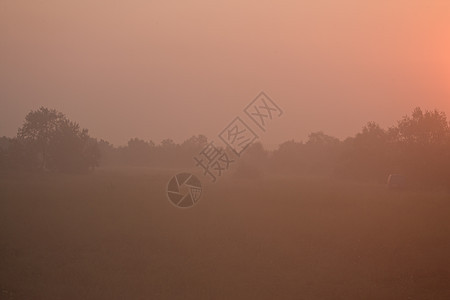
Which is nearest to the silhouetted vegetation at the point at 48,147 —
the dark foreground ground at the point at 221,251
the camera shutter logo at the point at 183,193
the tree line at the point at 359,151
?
the tree line at the point at 359,151

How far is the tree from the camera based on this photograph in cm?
5844

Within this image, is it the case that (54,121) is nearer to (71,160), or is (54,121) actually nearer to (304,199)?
(71,160)

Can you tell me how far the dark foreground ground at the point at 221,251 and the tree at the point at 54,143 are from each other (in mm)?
32430

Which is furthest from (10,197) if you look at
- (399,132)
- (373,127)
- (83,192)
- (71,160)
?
(373,127)

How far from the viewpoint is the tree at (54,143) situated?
5844cm

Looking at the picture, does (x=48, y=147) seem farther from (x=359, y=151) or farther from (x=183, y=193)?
(x=359, y=151)

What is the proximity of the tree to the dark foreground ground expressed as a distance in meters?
32.4

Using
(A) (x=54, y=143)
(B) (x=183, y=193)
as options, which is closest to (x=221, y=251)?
(B) (x=183, y=193)

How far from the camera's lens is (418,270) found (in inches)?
555

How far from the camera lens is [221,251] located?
16031 mm

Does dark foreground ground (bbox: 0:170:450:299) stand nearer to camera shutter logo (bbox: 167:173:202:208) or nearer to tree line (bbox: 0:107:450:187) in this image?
camera shutter logo (bbox: 167:173:202:208)

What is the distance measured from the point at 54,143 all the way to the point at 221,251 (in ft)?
164

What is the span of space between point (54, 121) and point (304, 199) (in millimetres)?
46456

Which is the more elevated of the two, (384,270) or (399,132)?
(399,132)
